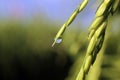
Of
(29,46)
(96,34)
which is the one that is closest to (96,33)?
(96,34)

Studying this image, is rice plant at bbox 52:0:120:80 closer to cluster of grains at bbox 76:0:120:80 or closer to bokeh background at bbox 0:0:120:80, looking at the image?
cluster of grains at bbox 76:0:120:80

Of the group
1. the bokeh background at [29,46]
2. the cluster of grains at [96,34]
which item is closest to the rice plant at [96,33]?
the cluster of grains at [96,34]

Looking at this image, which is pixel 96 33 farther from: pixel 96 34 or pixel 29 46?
pixel 29 46

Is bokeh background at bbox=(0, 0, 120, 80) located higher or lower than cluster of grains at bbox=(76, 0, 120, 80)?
lower

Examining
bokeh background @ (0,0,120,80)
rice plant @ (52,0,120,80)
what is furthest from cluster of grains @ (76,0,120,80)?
bokeh background @ (0,0,120,80)

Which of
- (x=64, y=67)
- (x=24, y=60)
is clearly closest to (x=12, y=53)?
(x=24, y=60)

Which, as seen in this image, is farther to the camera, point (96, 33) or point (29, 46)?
point (29, 46)

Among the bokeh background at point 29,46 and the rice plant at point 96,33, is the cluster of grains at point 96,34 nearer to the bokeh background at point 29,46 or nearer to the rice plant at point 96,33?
the rice plant at point 96,33

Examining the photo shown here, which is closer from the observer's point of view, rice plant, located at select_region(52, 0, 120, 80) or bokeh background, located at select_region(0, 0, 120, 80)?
rice plant, located at select_region(52, 0, 120, 80)
